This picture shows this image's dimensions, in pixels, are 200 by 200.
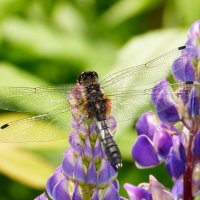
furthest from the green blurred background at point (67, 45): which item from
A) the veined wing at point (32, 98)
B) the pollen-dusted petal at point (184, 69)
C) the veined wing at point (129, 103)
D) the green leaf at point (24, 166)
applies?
the pollen-dusted petal at point (184, 69)

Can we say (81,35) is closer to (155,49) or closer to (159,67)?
(155,49)

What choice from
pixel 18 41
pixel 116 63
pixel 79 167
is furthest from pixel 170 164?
pixel 18 41

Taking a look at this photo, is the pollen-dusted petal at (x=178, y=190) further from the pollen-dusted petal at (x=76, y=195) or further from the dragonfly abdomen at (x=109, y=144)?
the pollen-dusted petal at (x=76, y=195)

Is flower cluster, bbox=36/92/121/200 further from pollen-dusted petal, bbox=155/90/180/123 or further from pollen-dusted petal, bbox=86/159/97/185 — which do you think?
pollen-dusted petal, bbox=155/90/180/123

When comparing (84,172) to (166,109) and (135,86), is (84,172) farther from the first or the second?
(135,86)

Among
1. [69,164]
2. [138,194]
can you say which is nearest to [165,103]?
[138,194]

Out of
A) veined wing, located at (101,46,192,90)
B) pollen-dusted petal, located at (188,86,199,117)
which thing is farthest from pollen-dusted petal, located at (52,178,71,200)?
veined wing, located at (101,46,192,90)
